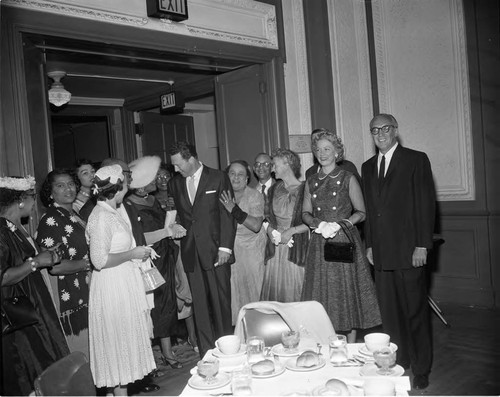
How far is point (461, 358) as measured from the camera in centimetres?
386

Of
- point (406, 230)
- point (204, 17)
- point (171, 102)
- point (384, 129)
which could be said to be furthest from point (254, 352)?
point (171, 102)

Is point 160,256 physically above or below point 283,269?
above

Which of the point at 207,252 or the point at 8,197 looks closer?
the point at 8,197

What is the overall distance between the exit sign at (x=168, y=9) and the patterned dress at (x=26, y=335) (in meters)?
2.12

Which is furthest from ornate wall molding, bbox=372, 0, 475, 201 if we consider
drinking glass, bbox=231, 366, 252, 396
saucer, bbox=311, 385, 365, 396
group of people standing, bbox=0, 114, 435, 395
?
drinking glass, bbox=231, 366, 252, 396

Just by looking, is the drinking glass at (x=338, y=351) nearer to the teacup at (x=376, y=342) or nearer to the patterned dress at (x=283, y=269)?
the teacup at (x=376, y=342)

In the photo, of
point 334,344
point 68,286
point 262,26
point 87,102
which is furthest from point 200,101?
point 334,344

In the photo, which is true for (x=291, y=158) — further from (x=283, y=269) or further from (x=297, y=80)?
(x=297, y=80)

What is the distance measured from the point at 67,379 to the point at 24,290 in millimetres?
1265

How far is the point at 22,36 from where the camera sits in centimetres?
340

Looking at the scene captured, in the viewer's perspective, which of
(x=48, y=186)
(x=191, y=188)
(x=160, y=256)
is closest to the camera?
(x=48, y=186)

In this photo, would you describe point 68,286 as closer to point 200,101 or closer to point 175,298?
point 175,298

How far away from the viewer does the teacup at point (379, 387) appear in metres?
1.54

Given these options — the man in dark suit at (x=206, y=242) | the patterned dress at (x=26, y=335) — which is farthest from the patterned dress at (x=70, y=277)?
the man in dark suit at (x=206, y=242)
